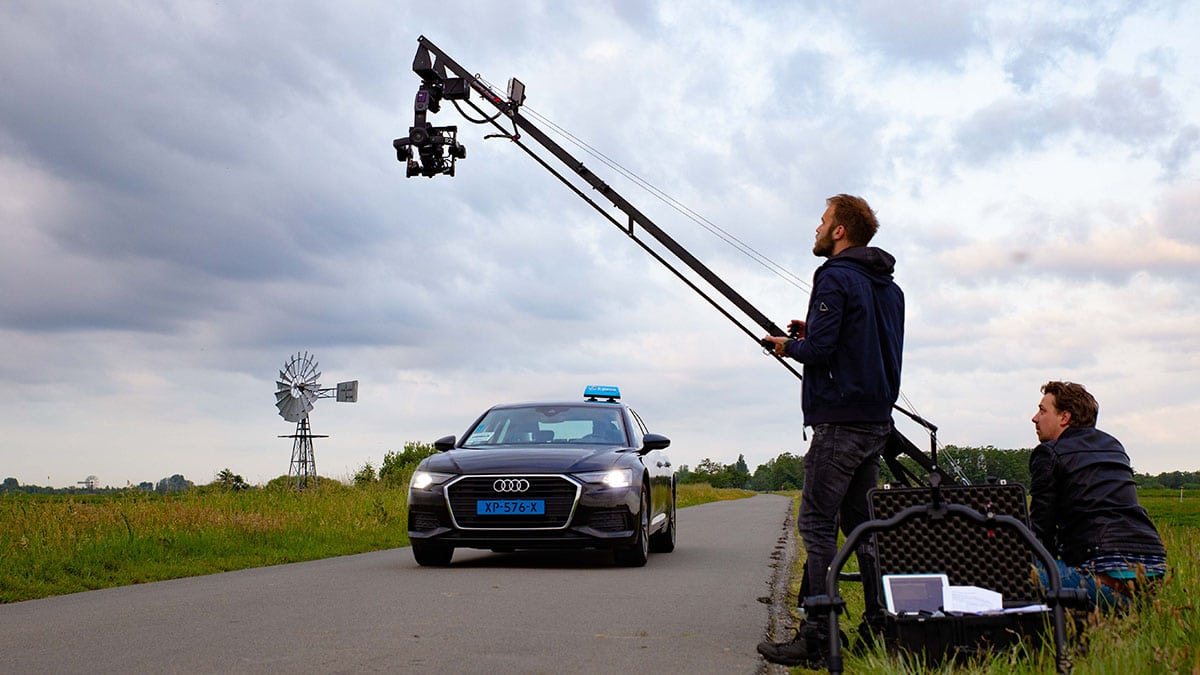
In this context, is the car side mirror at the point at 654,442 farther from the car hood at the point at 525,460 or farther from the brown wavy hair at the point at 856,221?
the brown wavy hair at the point at 856,221

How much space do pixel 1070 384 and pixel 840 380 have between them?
124 cm

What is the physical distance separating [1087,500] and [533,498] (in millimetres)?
5718

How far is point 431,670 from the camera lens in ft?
17.4

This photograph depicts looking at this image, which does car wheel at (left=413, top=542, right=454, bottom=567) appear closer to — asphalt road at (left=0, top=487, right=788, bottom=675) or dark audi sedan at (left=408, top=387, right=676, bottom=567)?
dark audi sedan at (left=408, top=387, right=676, bottom=567)

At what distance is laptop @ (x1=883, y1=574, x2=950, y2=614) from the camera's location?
15.2 feet

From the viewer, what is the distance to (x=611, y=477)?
10641 mm

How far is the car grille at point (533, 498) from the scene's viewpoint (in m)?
10.4

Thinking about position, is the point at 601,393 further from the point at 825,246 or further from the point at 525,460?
the point at 825,246

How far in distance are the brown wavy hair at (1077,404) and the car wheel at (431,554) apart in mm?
6420

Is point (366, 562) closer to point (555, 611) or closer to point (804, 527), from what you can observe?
point (555, 611)

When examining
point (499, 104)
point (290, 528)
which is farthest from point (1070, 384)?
point (290, 528)

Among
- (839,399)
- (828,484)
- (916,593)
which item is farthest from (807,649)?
(839,399)

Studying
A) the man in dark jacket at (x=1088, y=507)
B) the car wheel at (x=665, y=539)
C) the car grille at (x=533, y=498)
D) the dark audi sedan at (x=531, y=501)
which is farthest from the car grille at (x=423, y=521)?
the man in dark jacket at (x=1088, y=507)

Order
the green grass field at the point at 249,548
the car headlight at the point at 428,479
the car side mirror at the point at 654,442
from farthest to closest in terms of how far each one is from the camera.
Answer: the car side mirror at the point at 654,442 < the car headlight at the point at 428,479 < the green grass field at the point at 249,548
